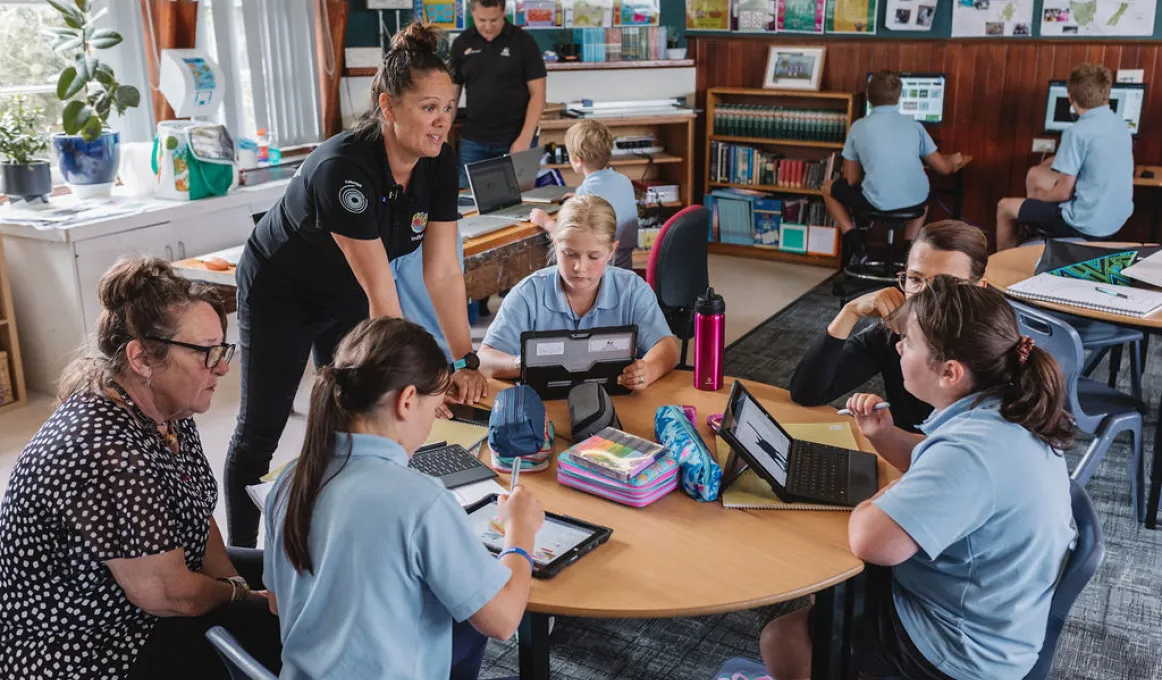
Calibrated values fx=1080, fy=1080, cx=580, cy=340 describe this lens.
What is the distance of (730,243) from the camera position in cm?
724

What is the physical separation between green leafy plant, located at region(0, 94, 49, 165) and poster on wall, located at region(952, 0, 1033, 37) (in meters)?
4.99

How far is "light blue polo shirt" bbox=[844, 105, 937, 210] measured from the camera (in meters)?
5.91

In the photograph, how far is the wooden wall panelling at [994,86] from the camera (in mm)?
5988

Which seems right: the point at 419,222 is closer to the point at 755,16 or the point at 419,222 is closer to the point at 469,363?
the point at 469,363

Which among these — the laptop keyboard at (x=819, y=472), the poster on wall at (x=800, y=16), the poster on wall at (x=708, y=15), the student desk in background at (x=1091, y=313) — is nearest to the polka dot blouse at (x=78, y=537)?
the laptop keyboard at (x=819, y=472)

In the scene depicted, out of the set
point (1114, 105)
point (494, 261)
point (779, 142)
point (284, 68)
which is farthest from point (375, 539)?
point (779, 142)

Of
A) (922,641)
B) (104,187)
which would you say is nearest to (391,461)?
(922,641)

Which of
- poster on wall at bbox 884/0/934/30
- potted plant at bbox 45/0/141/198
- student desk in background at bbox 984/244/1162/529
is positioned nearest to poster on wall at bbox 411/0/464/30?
potted plant at bbox 45/0/141/198

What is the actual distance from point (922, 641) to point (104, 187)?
4216 millimetres

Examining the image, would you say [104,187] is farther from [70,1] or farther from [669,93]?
[669,93]

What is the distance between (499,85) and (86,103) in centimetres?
204

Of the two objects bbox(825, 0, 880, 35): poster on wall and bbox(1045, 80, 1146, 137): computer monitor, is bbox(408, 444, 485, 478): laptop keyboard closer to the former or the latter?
bbox(1045, 80, 1146, 137): computer monitor

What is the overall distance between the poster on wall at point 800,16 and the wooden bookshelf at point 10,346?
4.75m

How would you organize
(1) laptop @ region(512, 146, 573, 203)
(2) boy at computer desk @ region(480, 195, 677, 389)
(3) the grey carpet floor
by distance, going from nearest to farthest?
(3) the grey carpet floor, (2) boy at computer desk @ region(480, 195, 677, 389), (1) laptop @ region(512, 146, 573, 203)
